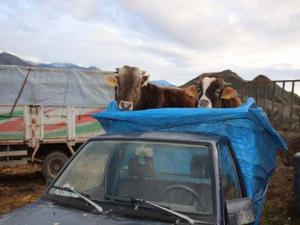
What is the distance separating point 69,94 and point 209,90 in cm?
499

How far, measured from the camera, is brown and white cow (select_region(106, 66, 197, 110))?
1052 cm

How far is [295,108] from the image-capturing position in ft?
47.2

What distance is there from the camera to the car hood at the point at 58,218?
304cm

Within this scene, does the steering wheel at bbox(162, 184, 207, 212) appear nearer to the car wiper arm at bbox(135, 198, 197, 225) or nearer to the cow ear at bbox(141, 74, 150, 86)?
the car wiper arm at bbox(135, 198, 197, 225)

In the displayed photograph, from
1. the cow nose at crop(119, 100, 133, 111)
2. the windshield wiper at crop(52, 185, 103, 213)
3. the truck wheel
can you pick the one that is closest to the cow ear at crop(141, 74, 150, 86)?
the cow nose at crop(119, 100, 133, 111)

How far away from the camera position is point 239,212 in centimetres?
317

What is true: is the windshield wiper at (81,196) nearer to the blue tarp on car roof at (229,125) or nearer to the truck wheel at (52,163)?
the blue tarp on car roof at (229,125)

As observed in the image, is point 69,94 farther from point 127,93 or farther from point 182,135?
point 182,135

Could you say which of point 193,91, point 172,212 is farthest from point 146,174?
point 193,91

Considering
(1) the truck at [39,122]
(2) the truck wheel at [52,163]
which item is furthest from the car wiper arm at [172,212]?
(2) the truck wheel at [52,163]

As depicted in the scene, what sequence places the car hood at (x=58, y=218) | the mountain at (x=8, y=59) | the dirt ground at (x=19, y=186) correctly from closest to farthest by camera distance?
the car hood at (x=58, y=218)
the dirt ground at (x=19, y=186)
the mountain at (x=8, y=59)

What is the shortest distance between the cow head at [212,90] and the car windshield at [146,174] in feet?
19.6

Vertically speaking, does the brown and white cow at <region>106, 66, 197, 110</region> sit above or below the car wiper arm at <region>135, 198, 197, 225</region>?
above

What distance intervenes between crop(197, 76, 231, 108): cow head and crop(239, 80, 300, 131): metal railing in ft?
15.1
